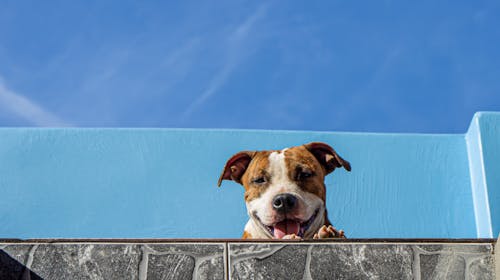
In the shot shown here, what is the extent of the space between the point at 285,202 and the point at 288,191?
0.31 ft

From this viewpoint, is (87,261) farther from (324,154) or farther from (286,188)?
(324,154)

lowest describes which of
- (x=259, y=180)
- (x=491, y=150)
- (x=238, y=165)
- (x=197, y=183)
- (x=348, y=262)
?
(x=348, y=262)

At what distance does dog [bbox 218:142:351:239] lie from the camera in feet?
15.9

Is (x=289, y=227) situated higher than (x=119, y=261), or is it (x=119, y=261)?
(x=289, y=227)

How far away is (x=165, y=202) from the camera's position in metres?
8.90

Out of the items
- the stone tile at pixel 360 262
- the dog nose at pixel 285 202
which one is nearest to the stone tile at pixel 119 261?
the stone tile at pixel 360 262

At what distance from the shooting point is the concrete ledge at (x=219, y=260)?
13.0 feet

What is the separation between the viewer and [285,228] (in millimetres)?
4895

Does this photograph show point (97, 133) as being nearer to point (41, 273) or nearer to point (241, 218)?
point (241, 218)

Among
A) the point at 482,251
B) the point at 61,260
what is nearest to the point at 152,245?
the point at 61,260

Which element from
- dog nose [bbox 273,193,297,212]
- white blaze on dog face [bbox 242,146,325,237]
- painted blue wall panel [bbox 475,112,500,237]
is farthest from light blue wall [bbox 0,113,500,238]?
dog nose [bbox 273,193,297,212]

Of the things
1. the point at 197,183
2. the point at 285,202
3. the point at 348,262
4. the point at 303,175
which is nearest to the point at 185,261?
the point at 348,262

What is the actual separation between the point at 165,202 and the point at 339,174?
1985mm

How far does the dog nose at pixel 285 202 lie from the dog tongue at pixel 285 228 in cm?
11
